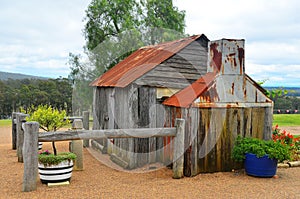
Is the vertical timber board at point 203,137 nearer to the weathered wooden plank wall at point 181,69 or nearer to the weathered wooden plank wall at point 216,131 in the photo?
the weathered wooden plank wall at point 216,131

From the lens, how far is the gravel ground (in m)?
6.61

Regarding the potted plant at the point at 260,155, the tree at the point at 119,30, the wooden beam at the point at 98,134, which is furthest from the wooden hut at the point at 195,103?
the tree at the point at 119,30

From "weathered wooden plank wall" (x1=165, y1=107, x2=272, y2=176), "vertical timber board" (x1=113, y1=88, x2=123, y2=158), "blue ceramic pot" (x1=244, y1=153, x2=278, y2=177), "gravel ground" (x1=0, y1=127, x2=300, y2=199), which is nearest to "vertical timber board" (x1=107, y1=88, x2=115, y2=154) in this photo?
"vertical timber board" (x1=113, y1=88, x2=123, y2=158)

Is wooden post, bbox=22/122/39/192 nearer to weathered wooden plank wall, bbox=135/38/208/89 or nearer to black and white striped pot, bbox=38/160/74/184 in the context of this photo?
black and white striped pot, bbox=38/160/74/184

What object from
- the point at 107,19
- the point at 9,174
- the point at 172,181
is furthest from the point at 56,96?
the point at 172,181

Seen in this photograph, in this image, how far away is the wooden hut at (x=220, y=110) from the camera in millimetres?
7996

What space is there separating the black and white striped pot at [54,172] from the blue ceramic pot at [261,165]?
4.24 meters

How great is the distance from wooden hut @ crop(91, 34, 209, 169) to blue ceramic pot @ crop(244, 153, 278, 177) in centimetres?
211

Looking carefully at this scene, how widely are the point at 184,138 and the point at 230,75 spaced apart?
6.47 feet

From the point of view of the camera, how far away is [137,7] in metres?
20.5

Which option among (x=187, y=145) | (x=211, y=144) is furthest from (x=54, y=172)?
(x=211, y=144)

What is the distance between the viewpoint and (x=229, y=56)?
329 inches

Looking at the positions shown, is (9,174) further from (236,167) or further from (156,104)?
(236,167)

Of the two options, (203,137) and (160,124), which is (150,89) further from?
(203,137)
